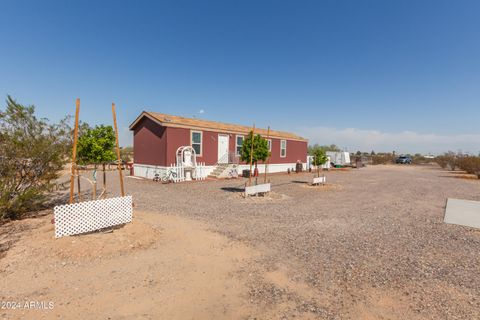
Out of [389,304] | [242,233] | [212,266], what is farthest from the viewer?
[242,233]

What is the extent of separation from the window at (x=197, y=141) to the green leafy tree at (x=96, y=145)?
10761 millimetres

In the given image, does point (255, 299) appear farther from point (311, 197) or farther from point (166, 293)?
point (311, 197)

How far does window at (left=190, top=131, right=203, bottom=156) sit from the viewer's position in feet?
62.3

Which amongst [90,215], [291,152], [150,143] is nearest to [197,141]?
[150,143]

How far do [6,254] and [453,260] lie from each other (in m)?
10.2

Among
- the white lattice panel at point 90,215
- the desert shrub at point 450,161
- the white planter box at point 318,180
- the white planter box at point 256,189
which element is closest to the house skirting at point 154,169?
the white planter box at point 318,180

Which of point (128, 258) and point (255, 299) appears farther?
point (128, 258)

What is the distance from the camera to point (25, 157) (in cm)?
760

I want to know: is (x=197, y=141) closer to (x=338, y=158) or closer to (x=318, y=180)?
(x=318, y=180)

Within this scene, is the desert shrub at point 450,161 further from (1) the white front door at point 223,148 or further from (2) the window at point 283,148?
(1) the white front door at point 223,148

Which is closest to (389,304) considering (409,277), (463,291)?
(409,277)

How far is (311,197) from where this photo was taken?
12.9 m

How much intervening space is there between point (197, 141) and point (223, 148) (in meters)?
2.84

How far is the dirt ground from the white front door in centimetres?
1237
